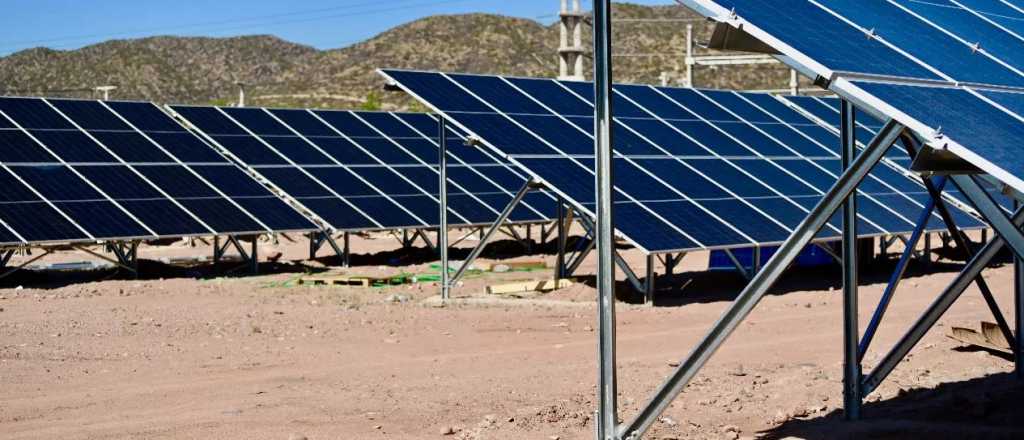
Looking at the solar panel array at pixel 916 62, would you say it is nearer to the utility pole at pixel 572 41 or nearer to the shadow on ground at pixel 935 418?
the shadow on ground at pixel 935 418

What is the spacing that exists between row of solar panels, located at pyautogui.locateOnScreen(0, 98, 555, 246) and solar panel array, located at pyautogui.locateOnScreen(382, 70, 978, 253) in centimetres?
391

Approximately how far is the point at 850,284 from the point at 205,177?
16.6m

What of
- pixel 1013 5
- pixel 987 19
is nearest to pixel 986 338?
pixel 1013 5

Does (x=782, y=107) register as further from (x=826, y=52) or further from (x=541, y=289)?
(x=826, y=52)

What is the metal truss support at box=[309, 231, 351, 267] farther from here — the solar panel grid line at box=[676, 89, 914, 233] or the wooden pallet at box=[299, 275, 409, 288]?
the solar panel grid line at box=[676, 89, 914, 233]

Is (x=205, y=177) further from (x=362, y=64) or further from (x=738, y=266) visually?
(x=362, y=64)

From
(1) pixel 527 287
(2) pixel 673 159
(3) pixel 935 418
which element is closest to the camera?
(3) pixel 935 418

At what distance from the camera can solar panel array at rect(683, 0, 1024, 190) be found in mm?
6180

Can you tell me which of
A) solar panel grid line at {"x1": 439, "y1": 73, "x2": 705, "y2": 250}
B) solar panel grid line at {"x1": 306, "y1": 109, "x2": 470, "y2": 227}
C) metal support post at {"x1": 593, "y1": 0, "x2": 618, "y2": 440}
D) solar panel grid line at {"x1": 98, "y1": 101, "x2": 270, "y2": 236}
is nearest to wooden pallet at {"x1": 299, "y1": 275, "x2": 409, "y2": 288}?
solar panel grid line at {"x1": 98, "y1": 101, "x2": 270, "y2": 236}

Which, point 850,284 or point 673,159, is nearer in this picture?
point 850,284

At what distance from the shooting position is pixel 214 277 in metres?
21.6

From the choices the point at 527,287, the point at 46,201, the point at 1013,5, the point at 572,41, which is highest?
the point at 572,41

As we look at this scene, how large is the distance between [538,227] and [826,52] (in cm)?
2790

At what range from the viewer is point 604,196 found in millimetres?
7430
